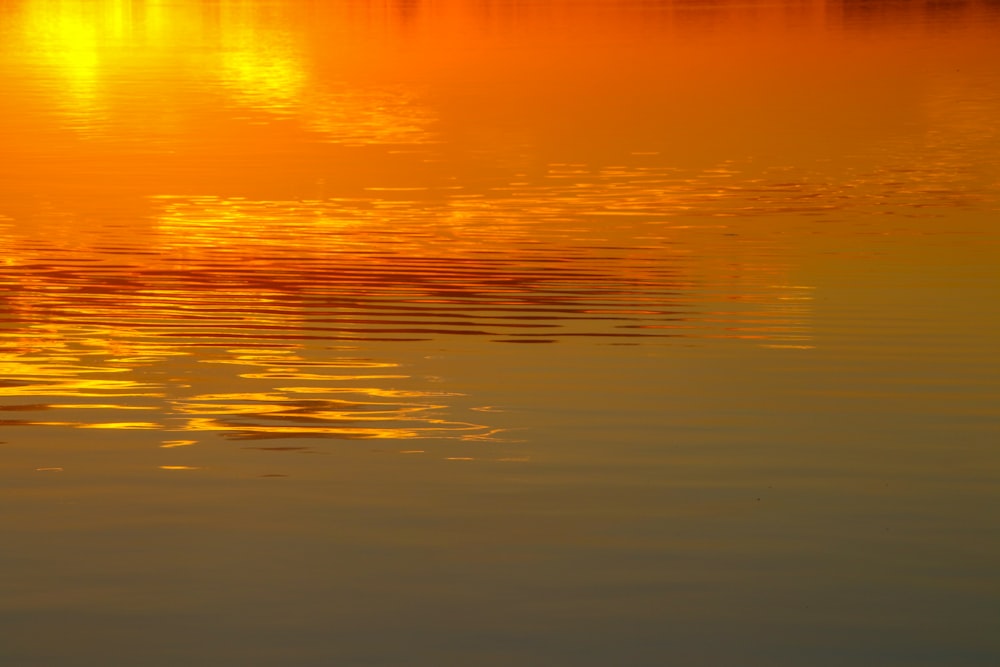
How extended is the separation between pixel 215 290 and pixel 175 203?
3926mm

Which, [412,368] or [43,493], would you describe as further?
[412,368]

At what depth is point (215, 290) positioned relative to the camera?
36.7 ft

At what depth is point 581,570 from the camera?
6.02 metres

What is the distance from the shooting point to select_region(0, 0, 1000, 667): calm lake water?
5.65 m

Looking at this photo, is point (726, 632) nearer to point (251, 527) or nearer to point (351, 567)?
point (351, 567)

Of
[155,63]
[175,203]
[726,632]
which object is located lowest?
[726,632]

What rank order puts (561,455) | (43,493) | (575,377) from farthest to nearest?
1. (575,377)
2. (561,455)
3. (43,493)

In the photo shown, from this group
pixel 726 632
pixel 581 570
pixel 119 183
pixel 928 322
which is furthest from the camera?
pixel 119 183

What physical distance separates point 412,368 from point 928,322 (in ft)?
9.23

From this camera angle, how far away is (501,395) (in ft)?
27.5

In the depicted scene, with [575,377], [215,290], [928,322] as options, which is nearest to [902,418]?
[575,377]

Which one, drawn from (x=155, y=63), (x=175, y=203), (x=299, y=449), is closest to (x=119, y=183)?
(x=175, y=203)

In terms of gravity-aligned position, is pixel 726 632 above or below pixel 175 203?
below

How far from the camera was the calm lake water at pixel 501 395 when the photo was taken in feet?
Answer: 18.5
